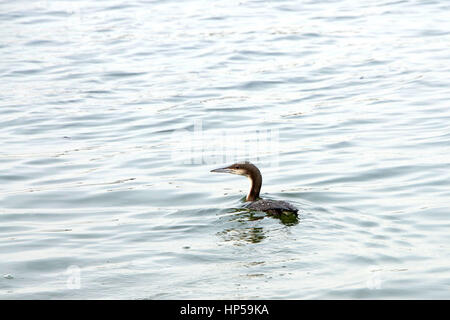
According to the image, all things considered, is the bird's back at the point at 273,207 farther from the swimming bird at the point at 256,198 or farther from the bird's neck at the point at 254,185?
the bird's neck at the point at 254,185

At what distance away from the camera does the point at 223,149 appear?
46.5 ft

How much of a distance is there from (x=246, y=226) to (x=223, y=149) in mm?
3855

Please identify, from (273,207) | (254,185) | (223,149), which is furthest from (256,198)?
(223,149)

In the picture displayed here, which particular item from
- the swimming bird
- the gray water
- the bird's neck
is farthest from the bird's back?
the bird's neck

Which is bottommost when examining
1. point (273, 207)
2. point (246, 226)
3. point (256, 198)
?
point (246, 226)

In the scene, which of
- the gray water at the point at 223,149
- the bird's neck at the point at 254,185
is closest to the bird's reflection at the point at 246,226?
the gray water at the point at 223,149

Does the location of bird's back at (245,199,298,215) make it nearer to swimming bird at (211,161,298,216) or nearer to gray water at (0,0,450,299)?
swimming bird at (211,161,298,216)

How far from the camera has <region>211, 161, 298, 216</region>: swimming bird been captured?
34.2 feet

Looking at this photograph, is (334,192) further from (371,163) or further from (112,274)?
(112,274)

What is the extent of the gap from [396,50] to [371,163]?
834cm

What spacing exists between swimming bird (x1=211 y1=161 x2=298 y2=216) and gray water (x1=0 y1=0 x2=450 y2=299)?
0.14m

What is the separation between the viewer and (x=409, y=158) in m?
13.1

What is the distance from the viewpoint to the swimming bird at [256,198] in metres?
10.4

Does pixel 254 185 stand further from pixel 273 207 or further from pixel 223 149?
pixel 223 149
